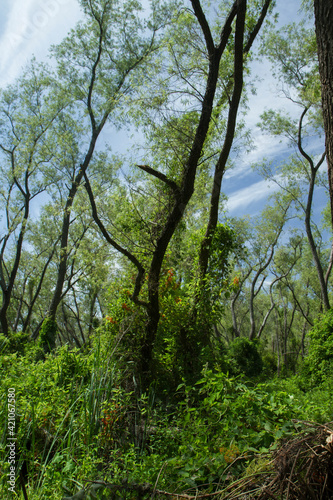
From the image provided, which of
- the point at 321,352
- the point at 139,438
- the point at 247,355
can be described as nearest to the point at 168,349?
the point at 139,438

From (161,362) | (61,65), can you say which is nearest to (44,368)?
(161,362)

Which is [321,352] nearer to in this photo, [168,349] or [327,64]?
[168,349]

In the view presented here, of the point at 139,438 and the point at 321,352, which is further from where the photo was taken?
the point at 321,352

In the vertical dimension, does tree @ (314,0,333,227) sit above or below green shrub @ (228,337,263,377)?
above

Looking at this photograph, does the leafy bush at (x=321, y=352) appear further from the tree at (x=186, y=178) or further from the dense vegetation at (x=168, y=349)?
the tree at (x=186, y=178)

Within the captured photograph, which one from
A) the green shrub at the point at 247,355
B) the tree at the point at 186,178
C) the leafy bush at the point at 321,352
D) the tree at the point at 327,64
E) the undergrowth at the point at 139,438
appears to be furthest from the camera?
the green shrub at the point at 247,355

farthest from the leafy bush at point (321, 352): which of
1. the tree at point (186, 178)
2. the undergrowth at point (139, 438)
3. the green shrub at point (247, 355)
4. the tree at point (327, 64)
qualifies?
the tree at point (327, 64)

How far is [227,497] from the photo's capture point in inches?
82.0

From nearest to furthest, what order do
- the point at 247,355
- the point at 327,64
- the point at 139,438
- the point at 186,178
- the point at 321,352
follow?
1. the point at 327,64
2. the point at 139,438
3. the point at 186,178
4. the point at 321,352
5. the point at 247,355

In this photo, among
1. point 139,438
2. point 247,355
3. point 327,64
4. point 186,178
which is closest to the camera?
point 327,64

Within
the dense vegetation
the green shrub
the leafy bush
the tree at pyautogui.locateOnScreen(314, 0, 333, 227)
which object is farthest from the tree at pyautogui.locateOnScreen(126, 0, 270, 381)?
the green shrub

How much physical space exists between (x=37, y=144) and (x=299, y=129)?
42.3 feet

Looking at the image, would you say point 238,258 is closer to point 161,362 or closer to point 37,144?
point 161,362

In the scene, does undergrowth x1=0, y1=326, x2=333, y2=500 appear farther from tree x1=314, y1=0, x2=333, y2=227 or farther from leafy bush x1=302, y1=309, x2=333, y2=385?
leafy bush x1=302, y1=309, x2=333, y2=385
